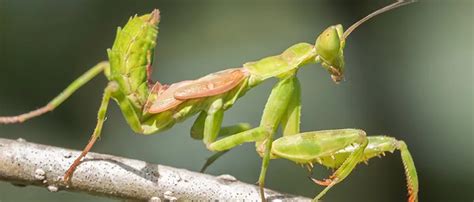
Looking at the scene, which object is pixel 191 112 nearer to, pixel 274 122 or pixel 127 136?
pixel 274 122

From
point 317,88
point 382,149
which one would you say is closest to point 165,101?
point 382,149

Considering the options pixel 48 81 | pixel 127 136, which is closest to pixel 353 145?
pixel 127 136

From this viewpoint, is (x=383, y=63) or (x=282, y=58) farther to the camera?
(x=383, y=63)

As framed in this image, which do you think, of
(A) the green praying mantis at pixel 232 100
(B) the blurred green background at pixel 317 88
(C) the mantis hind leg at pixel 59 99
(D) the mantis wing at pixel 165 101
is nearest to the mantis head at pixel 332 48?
(A) the green praying mantis at pixel 232 100

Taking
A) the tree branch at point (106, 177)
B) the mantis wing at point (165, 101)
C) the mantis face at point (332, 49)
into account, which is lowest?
the tree branch at point (106, 177)

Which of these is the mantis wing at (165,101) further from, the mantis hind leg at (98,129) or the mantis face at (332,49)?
the mantis face at (332,49)

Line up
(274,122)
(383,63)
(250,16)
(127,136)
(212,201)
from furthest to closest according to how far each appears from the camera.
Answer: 1. (250,16)
2. (383,63)
3. (127,136)
4. (274,122)
5. (212,201)

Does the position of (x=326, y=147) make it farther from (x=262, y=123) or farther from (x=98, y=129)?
(x=98, y=129)
